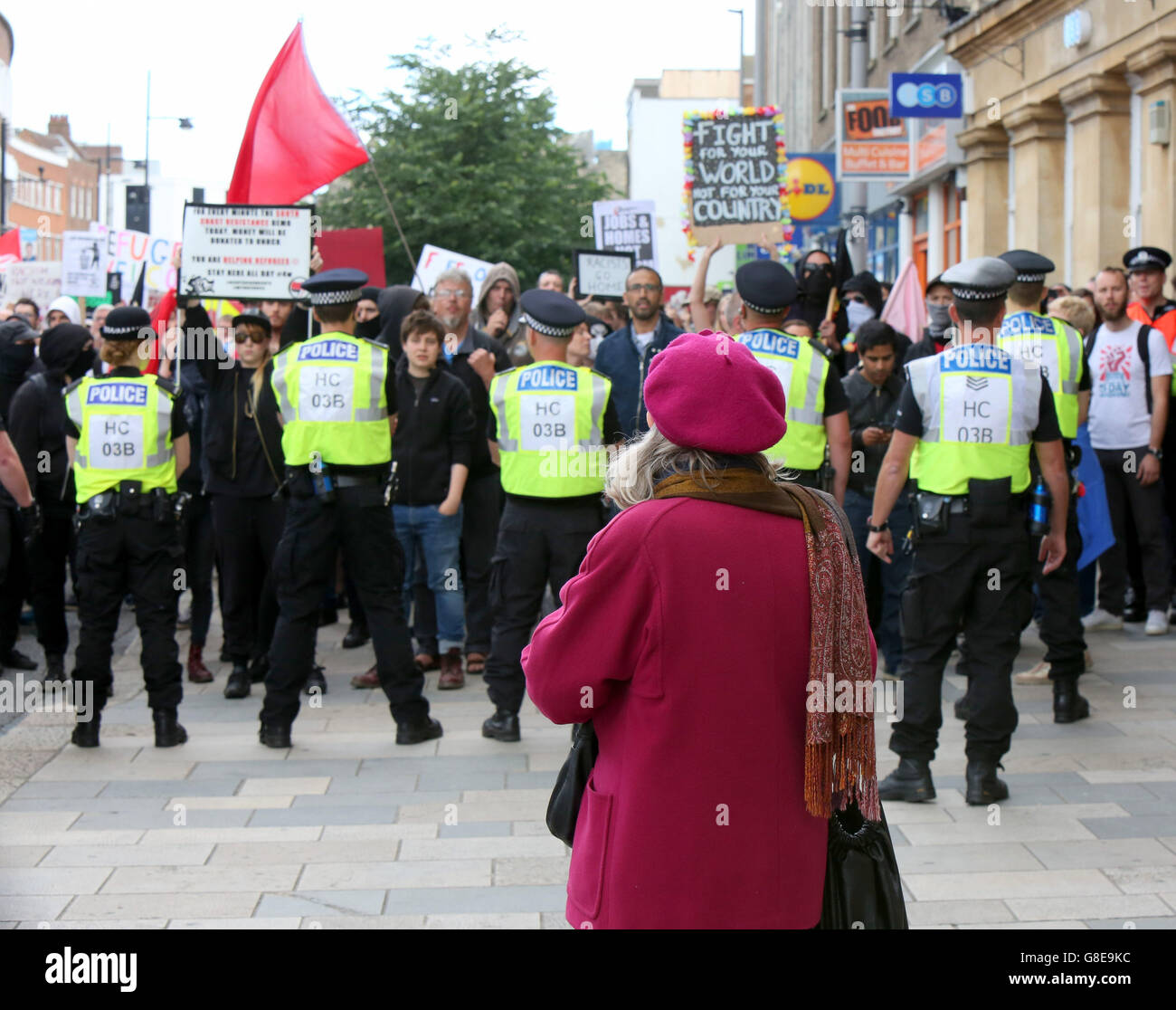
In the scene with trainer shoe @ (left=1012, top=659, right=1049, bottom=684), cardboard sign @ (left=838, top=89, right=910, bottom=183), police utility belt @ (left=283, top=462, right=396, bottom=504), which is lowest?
trainer shoe @ (left=1012, top=659, right=1049, bottom=684)

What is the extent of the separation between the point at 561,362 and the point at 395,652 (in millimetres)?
1589

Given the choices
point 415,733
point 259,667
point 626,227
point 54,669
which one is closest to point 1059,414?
point 415,733

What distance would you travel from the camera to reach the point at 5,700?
8211 mm

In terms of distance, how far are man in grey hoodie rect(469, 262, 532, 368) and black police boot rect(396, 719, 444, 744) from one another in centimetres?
370

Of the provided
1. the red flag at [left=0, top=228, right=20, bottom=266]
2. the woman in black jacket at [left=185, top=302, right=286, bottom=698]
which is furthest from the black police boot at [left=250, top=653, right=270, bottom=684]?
the red flag at [left=0, top=228, right=20, bottom=266]

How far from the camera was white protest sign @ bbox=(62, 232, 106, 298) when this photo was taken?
17922 millimetres

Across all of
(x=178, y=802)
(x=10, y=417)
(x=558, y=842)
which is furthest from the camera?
(x=10, y=417)

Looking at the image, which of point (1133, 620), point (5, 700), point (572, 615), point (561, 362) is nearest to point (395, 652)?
point (561, 362)

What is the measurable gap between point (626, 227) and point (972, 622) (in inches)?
312

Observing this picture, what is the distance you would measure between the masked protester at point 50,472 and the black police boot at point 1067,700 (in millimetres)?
5419

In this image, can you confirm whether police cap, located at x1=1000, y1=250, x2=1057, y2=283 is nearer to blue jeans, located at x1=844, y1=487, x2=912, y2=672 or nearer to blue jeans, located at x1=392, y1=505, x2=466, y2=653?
blue jeans, located at x1=844, y1=487, x2=912, y2=672

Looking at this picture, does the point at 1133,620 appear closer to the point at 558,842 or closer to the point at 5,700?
the point at 558,842

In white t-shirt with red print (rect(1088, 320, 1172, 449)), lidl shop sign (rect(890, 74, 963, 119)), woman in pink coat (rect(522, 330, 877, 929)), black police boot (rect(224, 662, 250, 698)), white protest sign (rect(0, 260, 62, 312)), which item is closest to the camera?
woman in pink coat (rect(522, 330, 877, 929))
